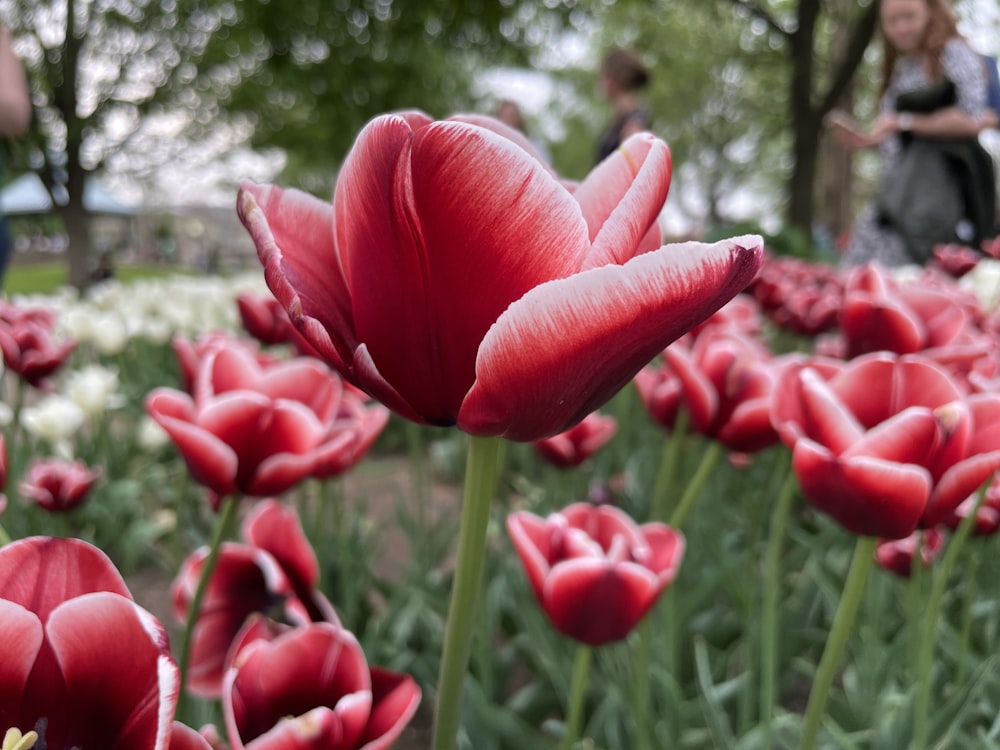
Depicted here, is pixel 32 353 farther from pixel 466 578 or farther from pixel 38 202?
pixel 38 202

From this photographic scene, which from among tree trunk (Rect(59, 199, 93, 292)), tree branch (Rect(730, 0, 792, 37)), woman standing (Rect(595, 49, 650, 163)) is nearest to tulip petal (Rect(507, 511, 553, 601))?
woman standing (Rect(595, 49, 650, 163))

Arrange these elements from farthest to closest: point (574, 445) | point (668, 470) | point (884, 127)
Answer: point (884, 127)
point (574, 445)
point (668, 470)

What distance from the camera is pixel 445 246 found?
429mm

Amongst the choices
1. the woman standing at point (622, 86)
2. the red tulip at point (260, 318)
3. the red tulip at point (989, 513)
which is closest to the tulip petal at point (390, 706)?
the red tulip at point (989, 513)

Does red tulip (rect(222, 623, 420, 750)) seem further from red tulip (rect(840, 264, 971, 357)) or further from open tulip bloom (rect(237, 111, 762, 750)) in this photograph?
red tulip (rect(840, 264, 971, 357))

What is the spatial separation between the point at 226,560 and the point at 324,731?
1.10ft

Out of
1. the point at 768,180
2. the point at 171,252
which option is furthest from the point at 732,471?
the point at 768,180

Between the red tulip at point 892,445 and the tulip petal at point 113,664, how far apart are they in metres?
0.54

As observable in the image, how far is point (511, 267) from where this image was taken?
429 mm

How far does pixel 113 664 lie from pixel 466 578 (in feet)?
0.56

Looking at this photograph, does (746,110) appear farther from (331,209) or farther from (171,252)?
(331,209)

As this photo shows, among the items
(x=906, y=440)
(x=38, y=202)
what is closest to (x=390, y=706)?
(x=906, y=440)

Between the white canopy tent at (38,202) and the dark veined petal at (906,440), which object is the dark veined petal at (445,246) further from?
the white canopy tent at (38,202)

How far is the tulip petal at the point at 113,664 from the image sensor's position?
0.32 metres
